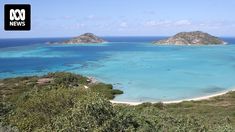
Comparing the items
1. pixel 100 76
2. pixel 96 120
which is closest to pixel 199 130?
pixel 96 120

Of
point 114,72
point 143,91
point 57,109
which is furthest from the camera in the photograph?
point 114,72

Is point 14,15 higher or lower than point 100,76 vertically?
higher

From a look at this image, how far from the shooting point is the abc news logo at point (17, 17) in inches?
295

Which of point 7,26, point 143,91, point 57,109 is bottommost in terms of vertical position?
point 143,91

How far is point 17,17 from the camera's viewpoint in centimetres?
765

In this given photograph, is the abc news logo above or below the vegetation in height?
above

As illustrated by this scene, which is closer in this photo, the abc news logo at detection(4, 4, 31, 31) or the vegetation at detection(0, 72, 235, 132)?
the abc news logo at detection(4, 4, 31, 31)

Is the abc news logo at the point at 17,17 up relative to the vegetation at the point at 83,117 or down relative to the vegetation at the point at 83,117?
up

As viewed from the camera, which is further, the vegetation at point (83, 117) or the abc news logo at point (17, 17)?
the vegetation at point (83, 117)

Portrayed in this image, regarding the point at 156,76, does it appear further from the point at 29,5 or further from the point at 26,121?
the point at 29,5

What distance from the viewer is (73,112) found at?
803 inches

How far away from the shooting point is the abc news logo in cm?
748

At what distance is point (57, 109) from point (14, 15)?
2075cm

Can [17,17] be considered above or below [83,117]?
above
